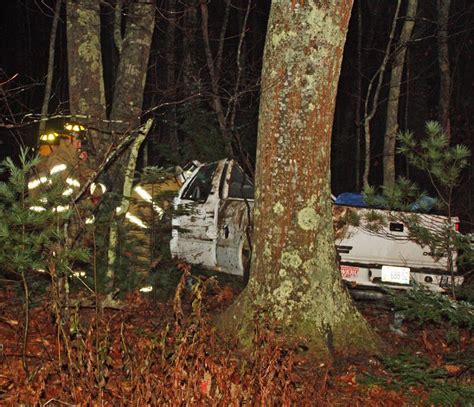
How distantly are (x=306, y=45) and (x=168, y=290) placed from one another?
11.2 ft

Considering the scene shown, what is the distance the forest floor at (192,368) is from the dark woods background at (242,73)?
4.17 m

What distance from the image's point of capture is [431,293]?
18.4ft

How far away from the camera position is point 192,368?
3.77 metres

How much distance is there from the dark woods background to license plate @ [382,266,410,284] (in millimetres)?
3583

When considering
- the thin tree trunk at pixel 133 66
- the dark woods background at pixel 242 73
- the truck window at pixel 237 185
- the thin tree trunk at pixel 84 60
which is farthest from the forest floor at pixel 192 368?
the dark woods background at pixel 242 73

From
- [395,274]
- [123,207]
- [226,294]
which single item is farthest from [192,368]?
[226,294]

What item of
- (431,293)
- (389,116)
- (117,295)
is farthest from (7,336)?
(389,116)

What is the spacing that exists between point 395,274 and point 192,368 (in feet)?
16.4

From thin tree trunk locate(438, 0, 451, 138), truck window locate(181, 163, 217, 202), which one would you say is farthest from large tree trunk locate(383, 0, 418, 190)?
truck window locate(181, 163, 217, 202)

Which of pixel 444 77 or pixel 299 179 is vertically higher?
pixel 444 77

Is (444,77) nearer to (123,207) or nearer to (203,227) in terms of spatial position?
(203,227)

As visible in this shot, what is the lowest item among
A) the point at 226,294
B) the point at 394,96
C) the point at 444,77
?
the point at 226,294

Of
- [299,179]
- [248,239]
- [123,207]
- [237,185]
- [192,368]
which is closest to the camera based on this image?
[192,368]

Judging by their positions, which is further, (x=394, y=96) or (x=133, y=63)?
(x=394, y=96)
